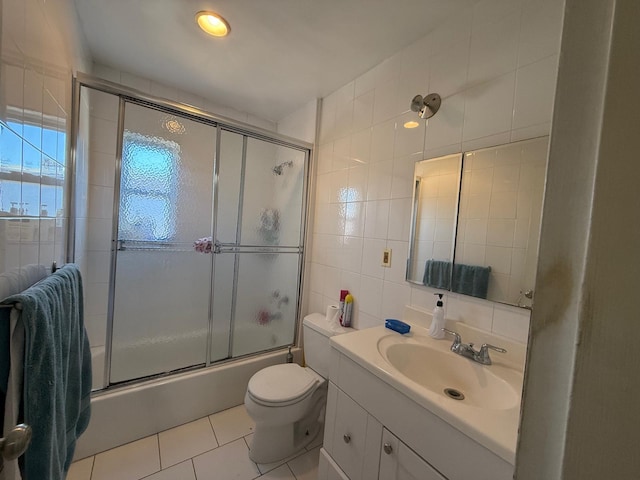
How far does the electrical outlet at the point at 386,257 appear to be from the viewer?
155cm

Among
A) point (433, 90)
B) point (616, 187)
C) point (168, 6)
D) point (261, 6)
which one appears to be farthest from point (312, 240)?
point (616, 187)

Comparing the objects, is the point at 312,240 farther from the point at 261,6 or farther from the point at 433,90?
the point at 261,6

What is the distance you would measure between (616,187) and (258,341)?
2152 mm

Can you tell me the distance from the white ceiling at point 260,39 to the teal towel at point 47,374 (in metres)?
1.42

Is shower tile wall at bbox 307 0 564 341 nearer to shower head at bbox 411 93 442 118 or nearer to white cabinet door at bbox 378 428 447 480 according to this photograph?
shower head at bbox 411 93 442 118

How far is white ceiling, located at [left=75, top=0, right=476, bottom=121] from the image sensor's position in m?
1.29

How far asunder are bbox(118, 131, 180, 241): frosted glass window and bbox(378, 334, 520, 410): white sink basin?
1.47m

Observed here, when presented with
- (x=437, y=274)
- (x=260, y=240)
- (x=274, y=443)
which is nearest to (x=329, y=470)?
(x=274, y=443)

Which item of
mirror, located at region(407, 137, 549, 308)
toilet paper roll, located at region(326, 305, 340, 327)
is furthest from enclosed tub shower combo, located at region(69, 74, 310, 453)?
mirror, located at region(407, 137, 549, 308)

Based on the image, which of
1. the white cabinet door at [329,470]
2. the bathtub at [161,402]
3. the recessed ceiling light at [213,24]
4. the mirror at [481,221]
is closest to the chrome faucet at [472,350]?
the mirror at [481,221]

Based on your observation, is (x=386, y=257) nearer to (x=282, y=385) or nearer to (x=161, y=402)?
(x=282, y=385)

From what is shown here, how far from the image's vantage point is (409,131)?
1.47 m

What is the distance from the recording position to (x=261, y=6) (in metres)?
1.29

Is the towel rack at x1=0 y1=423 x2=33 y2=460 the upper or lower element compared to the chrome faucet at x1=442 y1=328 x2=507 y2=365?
upper
